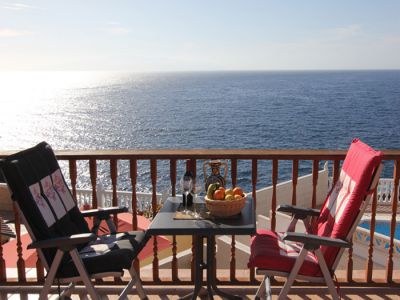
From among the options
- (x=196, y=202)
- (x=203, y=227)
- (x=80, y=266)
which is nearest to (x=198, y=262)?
(x=196, y=202)

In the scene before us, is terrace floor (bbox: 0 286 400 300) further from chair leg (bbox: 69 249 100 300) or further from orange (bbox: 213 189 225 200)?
orange (bbox: 213 189 225 200)

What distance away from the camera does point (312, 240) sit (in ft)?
7.25

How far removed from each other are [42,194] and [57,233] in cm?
25

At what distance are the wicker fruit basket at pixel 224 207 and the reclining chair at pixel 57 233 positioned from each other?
54cm

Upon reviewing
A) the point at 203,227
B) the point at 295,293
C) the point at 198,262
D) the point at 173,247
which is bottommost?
the point at 295,293

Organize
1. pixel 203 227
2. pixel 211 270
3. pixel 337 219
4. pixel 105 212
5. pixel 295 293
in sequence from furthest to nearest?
pixel 295 293, pixel 105 212, pixel 211 270, pixel 337 219, pixel 203 227

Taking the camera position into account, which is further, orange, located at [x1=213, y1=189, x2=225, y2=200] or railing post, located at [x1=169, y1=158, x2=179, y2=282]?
railing post, located at [x1=169, y1=158, x2=179, y2=282]

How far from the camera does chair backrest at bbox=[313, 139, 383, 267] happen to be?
2316mm

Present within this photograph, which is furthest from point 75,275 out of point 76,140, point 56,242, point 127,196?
point 76,140

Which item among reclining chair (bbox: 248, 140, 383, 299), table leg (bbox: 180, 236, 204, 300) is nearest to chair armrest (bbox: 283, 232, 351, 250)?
reclining chair (bbox: 248, 140, 383, 299)

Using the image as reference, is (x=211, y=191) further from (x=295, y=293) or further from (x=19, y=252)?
(x=19, y=252)

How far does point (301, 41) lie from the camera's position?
82875 millimetres

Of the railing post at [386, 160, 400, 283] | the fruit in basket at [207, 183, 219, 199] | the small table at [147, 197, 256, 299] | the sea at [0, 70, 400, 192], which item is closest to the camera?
the small table at [147, 197, 256, 299]

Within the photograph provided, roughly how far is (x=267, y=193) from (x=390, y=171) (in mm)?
18709
